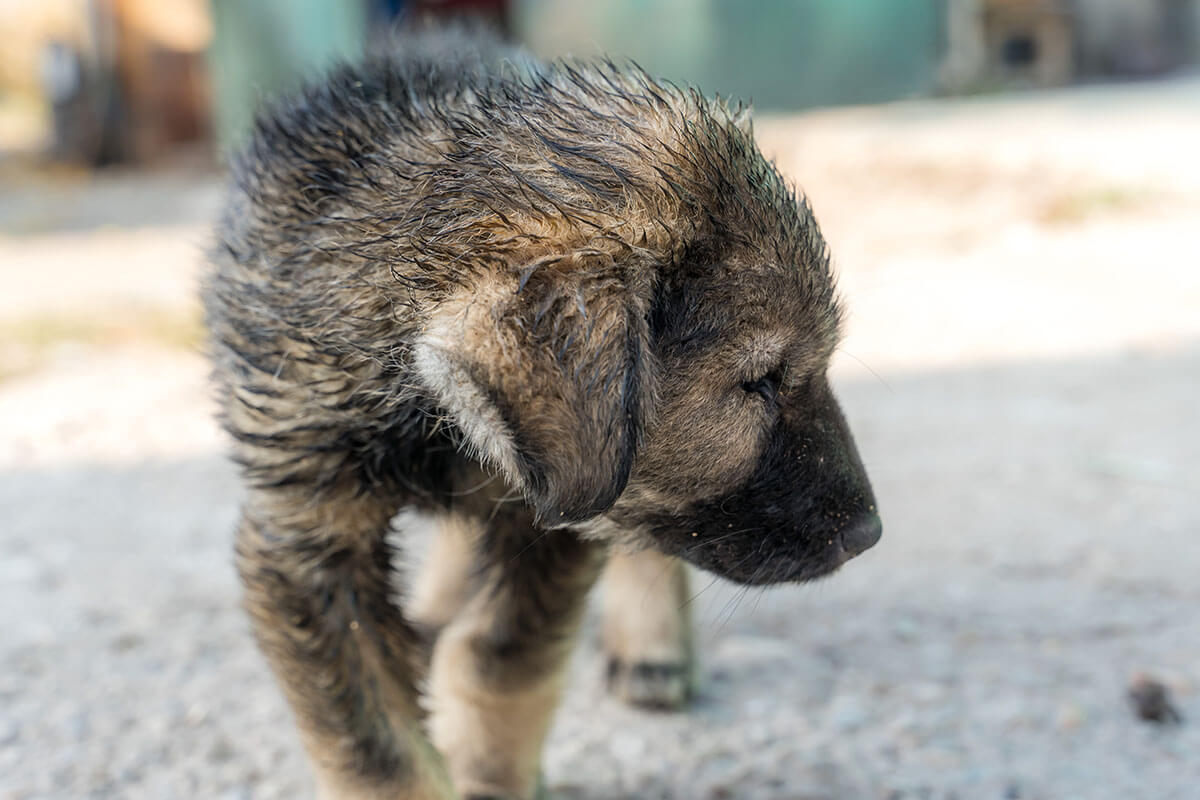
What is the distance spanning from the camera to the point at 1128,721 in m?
2.92

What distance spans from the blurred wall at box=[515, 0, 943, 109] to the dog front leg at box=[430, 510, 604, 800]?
991cm

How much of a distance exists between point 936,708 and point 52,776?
7.27ft

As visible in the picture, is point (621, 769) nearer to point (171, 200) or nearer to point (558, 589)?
point (558, 589)

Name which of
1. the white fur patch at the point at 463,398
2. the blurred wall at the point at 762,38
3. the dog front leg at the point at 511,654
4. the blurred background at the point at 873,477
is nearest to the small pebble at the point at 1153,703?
the blurred background at the point at 873,477

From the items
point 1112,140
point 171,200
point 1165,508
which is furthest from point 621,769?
point 171,200

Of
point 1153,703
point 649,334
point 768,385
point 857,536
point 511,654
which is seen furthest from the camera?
point 1153,703

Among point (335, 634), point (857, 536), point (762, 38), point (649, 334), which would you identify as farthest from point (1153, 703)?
point (762, 38)

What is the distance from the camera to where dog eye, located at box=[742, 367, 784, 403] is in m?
2.10

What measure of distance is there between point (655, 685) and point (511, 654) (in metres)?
0.70

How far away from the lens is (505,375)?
68.9 inches

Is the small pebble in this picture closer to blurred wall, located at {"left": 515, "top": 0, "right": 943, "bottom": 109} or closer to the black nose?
the black nose

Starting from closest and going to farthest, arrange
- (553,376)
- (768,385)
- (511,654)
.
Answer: (553,376) < (768,385) < (511,654)

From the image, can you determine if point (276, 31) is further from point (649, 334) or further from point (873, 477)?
point (649, 334)

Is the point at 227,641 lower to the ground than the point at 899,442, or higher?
higher
